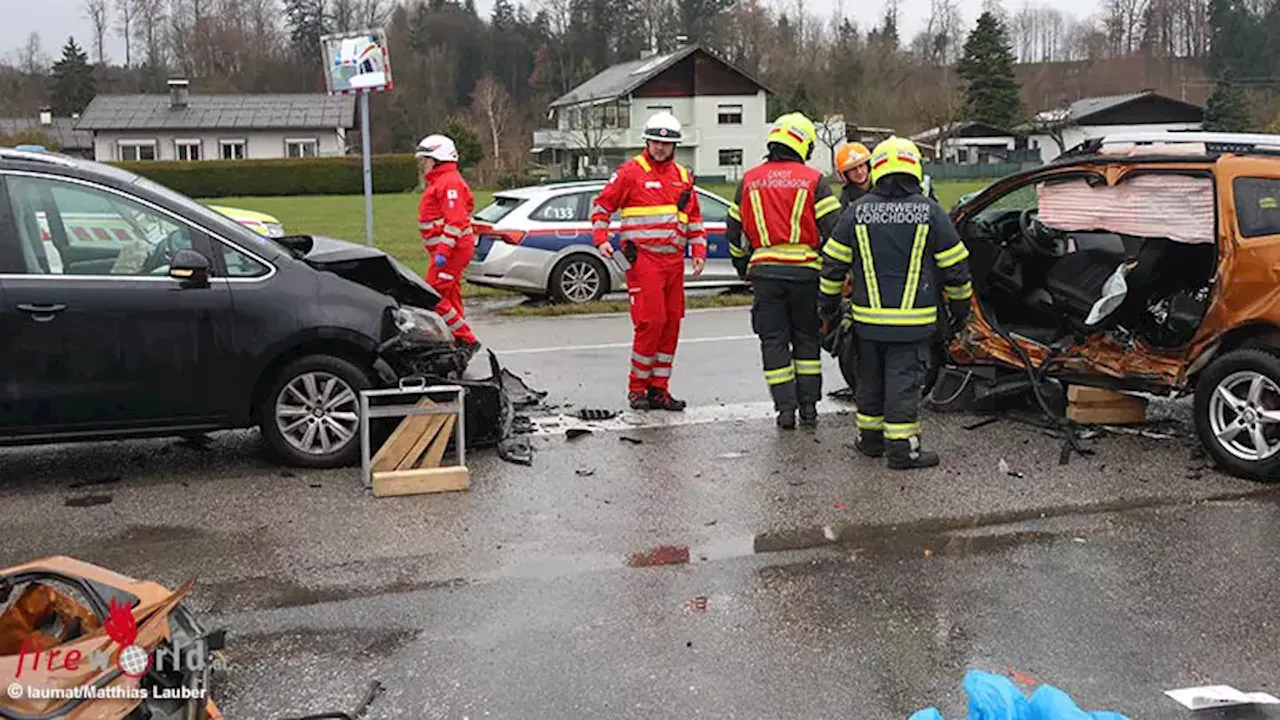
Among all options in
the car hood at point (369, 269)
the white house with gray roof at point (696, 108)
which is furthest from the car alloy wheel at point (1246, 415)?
the white house with gray roof at point (696, 108)

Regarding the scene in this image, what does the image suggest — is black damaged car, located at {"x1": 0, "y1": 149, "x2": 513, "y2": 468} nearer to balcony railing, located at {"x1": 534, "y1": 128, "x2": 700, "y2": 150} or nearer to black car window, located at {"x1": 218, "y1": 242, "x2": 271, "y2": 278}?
black car window, located at {"x1": 218, "y1": 242, "x2": 271, "y2": 278}

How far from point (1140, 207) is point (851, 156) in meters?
1.72

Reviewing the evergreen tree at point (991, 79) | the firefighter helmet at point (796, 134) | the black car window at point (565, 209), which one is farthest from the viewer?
the evergreen tree at point (991, 79)

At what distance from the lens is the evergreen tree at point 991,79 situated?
7719cm

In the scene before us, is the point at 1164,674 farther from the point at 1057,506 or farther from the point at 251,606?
the point at 251,606

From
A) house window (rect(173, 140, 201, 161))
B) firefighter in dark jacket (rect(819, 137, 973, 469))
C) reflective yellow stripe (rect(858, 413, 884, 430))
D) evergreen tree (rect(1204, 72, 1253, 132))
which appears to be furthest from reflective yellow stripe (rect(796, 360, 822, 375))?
house window (rect(173, 140, 201, 161))

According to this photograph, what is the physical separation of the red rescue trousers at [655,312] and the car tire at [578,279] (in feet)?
20.5

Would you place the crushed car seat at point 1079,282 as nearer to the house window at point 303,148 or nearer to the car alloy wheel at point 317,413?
the car alloy wheel at point 317,413

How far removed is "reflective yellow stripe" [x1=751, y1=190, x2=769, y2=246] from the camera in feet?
24.7

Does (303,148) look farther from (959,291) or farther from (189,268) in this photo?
(959,291)

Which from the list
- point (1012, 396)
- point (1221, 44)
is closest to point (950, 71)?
point (1221, 44)

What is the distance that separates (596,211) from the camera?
818 centimetres

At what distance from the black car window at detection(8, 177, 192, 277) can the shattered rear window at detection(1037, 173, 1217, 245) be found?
508 cm
